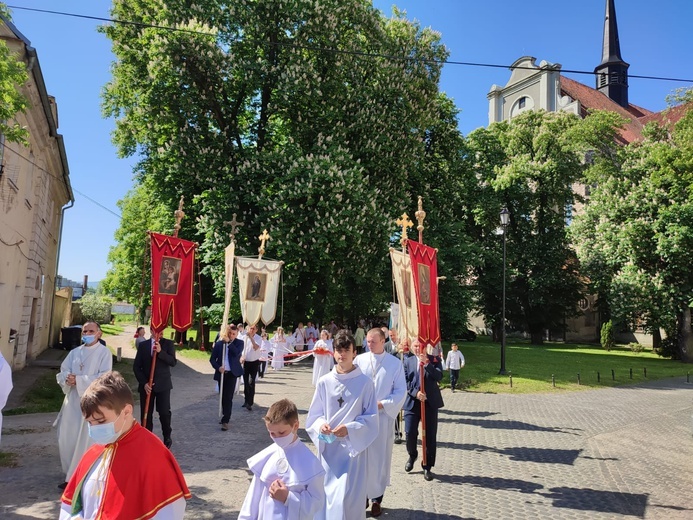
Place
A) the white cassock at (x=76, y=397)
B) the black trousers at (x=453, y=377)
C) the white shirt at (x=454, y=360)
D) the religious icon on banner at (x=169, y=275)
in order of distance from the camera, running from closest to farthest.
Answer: the white cassock at (x=76, y=397), the religious icon on banner at (x=169, y=275), the white shirt at (x=454, y=360), the black trousers at (x=453, y=377)

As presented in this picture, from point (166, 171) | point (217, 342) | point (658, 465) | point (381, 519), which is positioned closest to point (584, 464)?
point (658, 465)

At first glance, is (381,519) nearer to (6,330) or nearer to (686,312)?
(6,330)

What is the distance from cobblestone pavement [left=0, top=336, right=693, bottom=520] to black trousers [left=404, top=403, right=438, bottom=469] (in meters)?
0.32

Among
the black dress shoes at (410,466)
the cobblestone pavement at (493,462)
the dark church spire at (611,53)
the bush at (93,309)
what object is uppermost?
the dark church spire at (611,53)

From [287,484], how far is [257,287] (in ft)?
35.6

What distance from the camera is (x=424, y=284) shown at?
9000 mm

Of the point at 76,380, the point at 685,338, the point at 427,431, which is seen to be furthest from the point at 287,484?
the point at 685,338

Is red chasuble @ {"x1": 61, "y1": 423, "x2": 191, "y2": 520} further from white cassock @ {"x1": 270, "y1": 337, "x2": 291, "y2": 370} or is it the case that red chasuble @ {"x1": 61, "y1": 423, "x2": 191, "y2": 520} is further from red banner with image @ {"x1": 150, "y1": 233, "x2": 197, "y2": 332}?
white cassock @ {"x1": 270, "y1": 337, "x2": 291, "y2": 370}

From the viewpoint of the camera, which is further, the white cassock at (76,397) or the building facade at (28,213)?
the building facade at (28,213)

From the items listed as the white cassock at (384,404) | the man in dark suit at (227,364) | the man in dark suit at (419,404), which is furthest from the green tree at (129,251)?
the white cassock at (384,404)

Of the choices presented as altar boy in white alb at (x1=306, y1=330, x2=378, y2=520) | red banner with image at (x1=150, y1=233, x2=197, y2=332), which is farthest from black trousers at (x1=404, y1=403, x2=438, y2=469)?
red banner with image at (x1=150, y1=233, x2=197, y2=332)

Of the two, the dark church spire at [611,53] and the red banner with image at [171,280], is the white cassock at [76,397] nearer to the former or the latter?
the red banner with image at [171,280]

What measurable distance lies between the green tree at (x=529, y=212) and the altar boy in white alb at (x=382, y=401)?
2982cm

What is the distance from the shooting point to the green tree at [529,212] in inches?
1444
